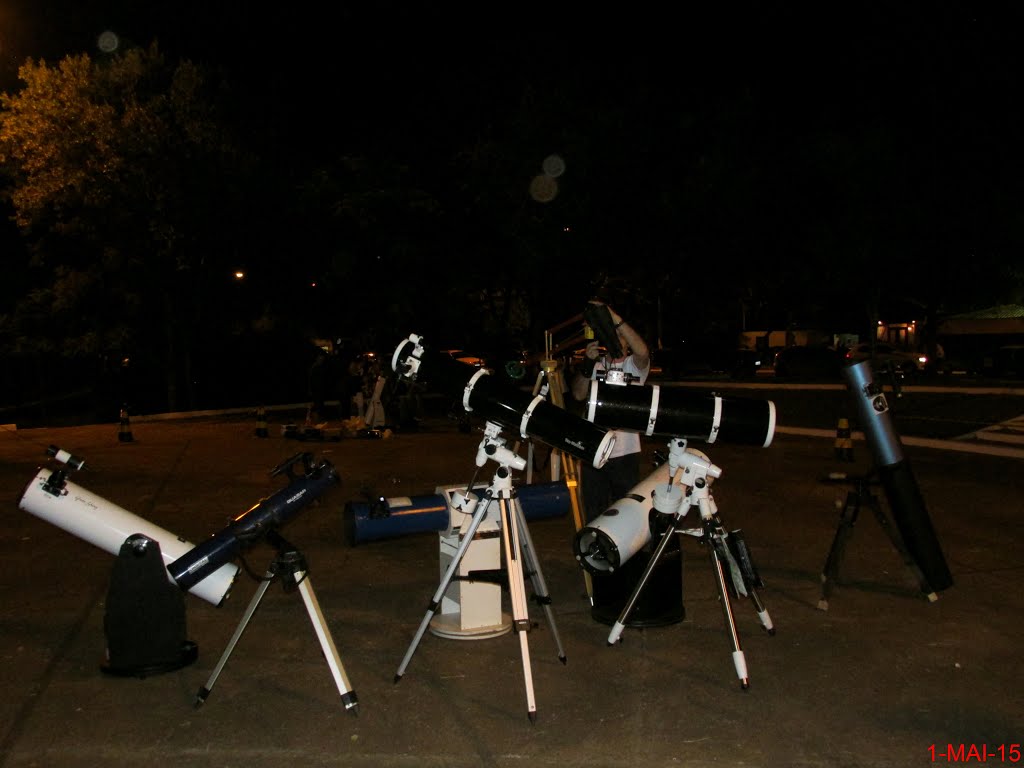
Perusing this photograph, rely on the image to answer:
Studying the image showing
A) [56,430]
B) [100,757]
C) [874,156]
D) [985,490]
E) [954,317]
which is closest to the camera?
[100,757]

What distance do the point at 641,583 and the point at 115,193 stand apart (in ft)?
79.4

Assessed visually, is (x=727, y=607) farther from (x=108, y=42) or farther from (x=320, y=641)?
(x=108, y=42)

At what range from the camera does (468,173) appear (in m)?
29.8

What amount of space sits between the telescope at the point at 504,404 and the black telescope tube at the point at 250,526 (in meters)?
0.78

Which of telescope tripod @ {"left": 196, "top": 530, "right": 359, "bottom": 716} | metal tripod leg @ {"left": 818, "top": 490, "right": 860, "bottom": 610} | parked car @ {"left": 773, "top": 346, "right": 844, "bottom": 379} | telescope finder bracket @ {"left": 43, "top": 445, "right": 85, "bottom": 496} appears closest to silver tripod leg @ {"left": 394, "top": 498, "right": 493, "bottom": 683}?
telescope tripod @ {"left": 196, "top": 530, "right": 359, "bottom": 716}

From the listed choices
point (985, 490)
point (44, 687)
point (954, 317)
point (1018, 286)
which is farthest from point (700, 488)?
point (954, 317)

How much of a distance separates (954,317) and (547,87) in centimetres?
2856

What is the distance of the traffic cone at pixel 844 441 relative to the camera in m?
13.2

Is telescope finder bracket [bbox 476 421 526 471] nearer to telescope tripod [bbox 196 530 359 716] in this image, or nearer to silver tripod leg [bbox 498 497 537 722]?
silver tripod leg [bbox 498 497 537 722]

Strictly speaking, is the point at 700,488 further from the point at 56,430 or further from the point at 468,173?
the point at 468,173

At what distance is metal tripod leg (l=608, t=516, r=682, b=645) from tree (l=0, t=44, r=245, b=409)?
23.5 metres

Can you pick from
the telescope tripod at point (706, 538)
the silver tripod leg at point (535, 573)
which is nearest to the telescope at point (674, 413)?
the telescope tripod at point (706, 538)

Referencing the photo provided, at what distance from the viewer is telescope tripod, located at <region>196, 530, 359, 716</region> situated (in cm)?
468

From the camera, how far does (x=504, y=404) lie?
16.5 feet
